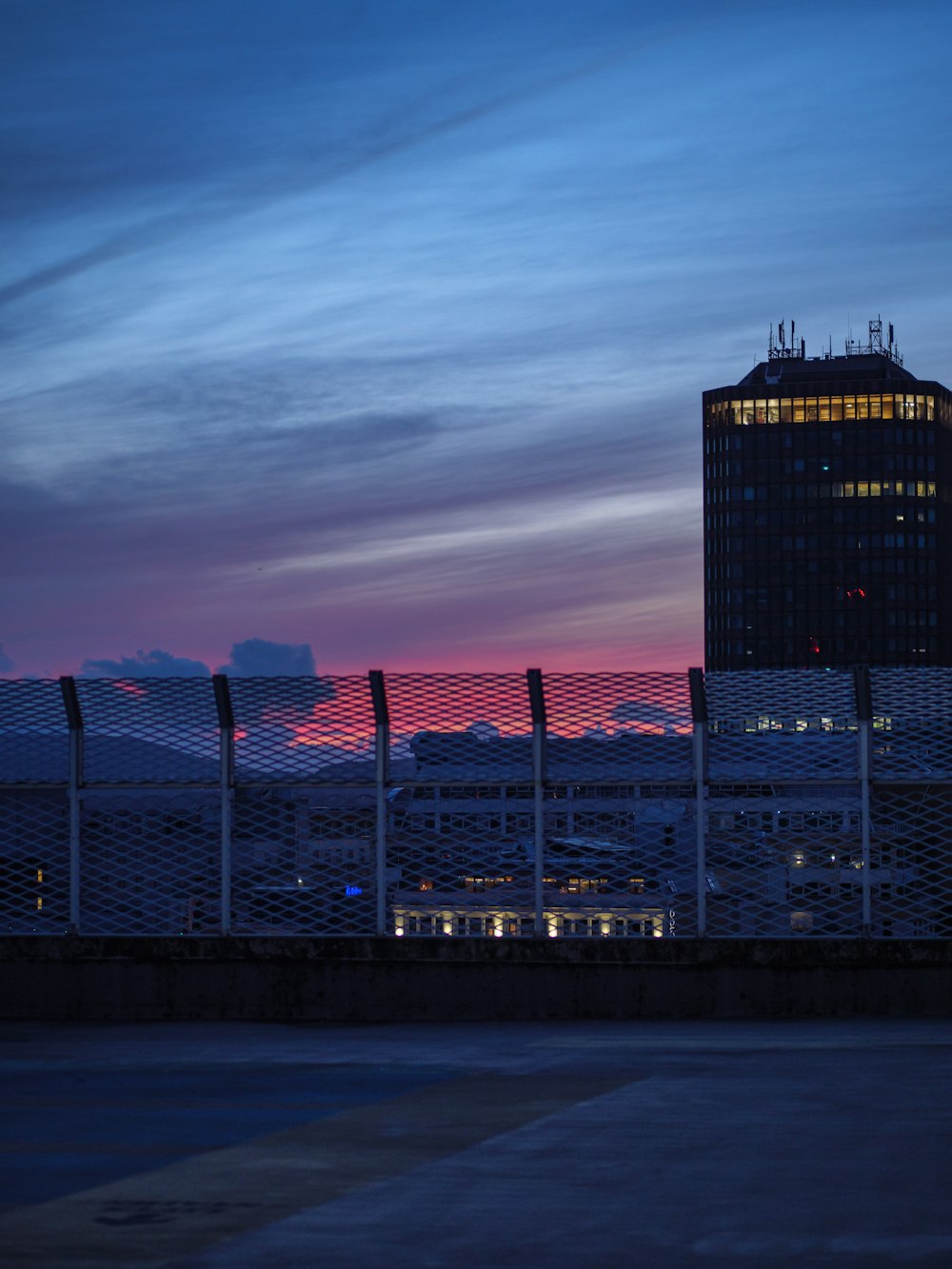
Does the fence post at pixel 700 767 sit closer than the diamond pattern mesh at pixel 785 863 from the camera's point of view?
No

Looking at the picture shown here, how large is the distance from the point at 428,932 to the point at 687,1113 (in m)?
5.55

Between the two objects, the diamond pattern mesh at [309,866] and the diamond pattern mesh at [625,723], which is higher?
the diamond pattern mesh at [625,723]

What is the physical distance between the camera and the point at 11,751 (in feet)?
50.5

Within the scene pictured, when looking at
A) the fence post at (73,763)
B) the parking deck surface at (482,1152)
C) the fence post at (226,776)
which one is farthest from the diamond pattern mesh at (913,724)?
the fence post at (73,763)

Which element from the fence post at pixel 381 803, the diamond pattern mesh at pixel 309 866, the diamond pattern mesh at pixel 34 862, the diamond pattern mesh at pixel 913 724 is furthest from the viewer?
the diamond pattern mesh at pixel 34 862

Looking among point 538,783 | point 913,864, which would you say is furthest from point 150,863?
Result: point 913,864

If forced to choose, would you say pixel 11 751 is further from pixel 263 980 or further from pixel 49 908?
pixel 263 980

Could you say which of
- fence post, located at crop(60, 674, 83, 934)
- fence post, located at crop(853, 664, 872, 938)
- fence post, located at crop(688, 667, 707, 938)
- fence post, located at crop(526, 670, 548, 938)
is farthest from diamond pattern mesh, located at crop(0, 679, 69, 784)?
fence post, located at crop(853, 664, 872, 938)

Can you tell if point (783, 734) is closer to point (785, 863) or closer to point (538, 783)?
point (785, 863)

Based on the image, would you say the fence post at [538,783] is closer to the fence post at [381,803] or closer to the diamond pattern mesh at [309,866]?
the fence post at [381,803]

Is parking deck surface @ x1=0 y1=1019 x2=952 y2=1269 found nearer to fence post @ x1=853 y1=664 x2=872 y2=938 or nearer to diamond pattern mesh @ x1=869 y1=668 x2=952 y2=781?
fence post @ x1=853 y1=664 x2=872 y2=938

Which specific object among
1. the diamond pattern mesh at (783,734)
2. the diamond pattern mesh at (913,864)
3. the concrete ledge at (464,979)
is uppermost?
the diamond pattern mesh at (783,734)

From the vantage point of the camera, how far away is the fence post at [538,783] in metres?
14.2

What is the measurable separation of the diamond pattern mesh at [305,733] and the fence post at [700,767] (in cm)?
235
